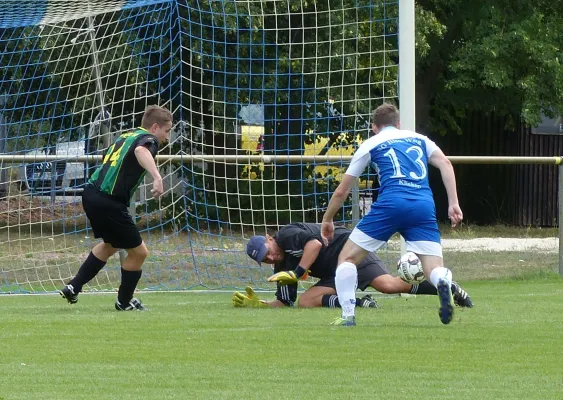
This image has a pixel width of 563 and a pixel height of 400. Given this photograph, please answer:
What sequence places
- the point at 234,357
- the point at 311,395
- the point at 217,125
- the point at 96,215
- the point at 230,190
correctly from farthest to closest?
the point at 217,125 < the point at 230,190 < the point at 96,215 < the point at 234,357 < the point at 311,395

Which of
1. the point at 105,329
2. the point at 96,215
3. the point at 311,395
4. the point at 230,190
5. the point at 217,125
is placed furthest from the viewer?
the point at 217,125

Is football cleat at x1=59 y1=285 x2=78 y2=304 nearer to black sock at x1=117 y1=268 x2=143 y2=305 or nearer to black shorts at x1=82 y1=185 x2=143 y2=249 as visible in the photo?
black sock at x1=117 y1=268 x2=143 y2=305

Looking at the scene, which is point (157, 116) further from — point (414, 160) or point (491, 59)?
point (491, 59)

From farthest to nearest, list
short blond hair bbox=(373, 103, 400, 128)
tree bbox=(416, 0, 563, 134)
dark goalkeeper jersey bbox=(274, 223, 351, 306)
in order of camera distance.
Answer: tree bbox=(416, 0, 563, 134) < dark goalkeeper jersey bbox=(274, 223, 351, 306) < short blond hair bbox=(373, 103, 400, 128)

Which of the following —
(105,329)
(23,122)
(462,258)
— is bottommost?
(462,258)

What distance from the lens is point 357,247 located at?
898cm

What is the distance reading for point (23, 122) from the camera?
16422 mm

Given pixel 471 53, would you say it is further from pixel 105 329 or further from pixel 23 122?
pixel 105 329

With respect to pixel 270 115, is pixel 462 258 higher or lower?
lower

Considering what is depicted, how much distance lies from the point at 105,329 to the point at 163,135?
7.11 ft

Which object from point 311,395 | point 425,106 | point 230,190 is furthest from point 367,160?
point 425,106

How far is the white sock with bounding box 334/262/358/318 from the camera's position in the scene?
29.3 feet

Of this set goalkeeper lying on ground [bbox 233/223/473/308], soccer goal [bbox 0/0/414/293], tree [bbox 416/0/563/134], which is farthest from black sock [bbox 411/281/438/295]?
tree [bbox 416/0/563/134]

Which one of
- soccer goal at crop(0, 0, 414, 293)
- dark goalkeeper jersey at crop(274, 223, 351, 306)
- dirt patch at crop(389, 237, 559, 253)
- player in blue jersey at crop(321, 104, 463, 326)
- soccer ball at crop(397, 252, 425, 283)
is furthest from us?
dirt patch at crop(389, 237, 559, 253)
